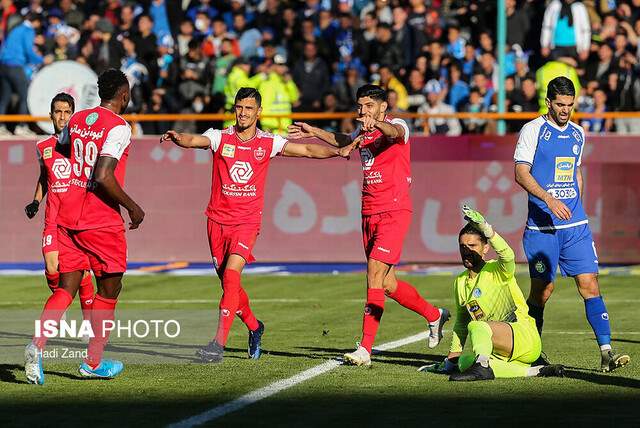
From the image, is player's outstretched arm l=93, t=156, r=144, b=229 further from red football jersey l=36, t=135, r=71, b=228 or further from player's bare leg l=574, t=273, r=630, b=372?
player's bare leg l=574, t=273, r=630, b=372

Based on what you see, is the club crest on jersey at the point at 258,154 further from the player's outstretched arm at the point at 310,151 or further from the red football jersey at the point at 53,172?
the red football jersey at the point at 53,172

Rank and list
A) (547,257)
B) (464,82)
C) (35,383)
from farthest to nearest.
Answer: (464,82), (547,257), (35,383)

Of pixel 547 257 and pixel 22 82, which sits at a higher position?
pixel 22 82

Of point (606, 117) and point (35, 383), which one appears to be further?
point (606, 117)

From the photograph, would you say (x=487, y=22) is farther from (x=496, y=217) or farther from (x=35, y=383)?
(x=35, y=383)

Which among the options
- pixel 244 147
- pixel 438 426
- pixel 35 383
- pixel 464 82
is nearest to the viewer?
pixel 438 426

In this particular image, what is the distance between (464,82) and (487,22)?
82.4 inches

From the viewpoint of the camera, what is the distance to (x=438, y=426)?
8391mm

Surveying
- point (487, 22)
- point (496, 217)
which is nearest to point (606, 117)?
point (496, 217)

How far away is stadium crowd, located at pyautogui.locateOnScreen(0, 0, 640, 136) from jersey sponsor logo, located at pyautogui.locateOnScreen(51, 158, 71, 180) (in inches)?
423

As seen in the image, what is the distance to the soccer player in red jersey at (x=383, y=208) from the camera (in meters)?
11.5

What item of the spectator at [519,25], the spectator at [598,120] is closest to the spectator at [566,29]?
the spectator at [519,25]

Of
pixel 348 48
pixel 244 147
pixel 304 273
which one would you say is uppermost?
pixel 348 48

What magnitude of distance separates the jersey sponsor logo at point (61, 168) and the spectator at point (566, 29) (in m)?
13.4
